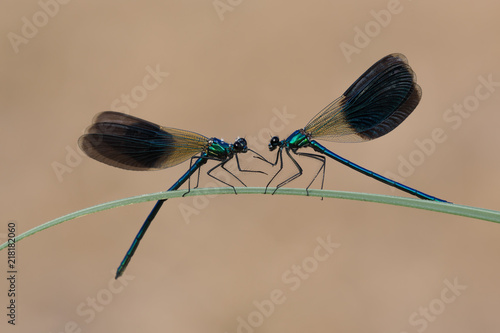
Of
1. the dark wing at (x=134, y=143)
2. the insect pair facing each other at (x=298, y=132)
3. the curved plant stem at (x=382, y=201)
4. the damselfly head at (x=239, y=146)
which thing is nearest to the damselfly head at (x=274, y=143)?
the insect pair facing each other at (x=298, y=132)

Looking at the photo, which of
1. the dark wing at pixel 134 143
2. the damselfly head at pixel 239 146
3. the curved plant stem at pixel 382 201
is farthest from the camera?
the damselfly head at pixel 239 146

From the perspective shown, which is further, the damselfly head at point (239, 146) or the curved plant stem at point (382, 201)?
the damselfly head at point (239, 146)

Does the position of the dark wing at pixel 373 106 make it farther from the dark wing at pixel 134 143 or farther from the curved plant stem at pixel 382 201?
the curved plant stem at pixel 382 201

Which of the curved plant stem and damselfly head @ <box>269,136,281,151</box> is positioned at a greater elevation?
damselfly head @ <box>269,136,281,151</box>

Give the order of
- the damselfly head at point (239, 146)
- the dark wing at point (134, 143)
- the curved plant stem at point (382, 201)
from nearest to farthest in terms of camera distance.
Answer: the curved plant stem at point (382, 201) < the dark wing at point (134, 143) < the damselfly head at point (239, 146)

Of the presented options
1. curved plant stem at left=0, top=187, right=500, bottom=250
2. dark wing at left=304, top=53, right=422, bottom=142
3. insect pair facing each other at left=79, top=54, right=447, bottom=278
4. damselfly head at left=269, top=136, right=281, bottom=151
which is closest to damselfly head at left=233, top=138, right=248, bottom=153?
insect pair facing each other at left=79, top=54, right=447, bottom=278

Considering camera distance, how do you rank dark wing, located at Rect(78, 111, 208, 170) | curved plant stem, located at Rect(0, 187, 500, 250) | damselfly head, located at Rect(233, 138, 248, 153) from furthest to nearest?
damselfly head, located at Rect(233, 138, 248, 153) → dark wing, located at Rect(78, 111, 208, 170) → curved plant stem, located at Rect(0, 187, 500, 250)


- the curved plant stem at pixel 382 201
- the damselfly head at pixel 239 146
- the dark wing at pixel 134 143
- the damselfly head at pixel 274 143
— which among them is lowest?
the curved plant stem at pixel 382 201

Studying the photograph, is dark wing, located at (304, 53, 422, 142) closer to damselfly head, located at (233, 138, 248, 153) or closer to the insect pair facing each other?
the insect pair facing each other

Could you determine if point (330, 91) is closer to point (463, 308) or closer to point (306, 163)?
point (306, 163)

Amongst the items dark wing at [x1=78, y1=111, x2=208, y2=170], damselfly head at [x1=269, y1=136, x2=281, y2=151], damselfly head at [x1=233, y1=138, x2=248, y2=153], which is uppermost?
dark wing at [x1=78, y1=111, x2=208, y2=170]
